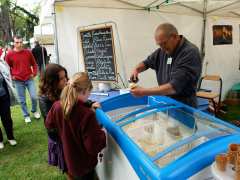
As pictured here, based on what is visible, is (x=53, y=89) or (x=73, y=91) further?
(x=53, y=89)

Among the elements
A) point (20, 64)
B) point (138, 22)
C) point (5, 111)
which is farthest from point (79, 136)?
point (20, 64)

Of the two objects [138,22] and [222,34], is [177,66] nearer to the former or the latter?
[138,22]

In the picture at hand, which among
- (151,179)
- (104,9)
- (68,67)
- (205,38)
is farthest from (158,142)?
(205,38)

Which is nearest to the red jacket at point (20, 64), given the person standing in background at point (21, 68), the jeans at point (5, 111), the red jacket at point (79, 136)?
the person standing in background at point (21, 68)

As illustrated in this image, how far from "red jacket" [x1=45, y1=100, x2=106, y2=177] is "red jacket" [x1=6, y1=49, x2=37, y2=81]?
273 centimetres

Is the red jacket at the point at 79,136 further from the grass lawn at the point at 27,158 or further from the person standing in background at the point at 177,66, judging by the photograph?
the grass lawn at the point at 27,158

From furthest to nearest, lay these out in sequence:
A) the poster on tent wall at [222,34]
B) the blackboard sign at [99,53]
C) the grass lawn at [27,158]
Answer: the poster on tent wall at [222,34]
the blackboard sign at [99,53]
the grass lawn at [27,158]

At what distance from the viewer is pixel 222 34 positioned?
496cm

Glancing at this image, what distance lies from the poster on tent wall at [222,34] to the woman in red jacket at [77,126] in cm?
413

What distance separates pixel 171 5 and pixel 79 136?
3247mm

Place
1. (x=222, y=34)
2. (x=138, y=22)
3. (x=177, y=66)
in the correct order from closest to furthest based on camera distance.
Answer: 1. (x=177, y=66)
2. (x=138, y=22)
3. (x=222, y=34)

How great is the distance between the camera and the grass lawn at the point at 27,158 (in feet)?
8.99

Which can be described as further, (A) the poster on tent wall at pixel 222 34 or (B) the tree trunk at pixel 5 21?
(B) the tree trunk at pixel 5 21

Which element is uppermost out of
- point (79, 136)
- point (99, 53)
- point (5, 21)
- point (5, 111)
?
point (5, 21)
